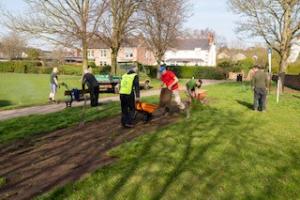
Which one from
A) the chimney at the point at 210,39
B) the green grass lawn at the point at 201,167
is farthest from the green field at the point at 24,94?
the chimney at the point at 210,39

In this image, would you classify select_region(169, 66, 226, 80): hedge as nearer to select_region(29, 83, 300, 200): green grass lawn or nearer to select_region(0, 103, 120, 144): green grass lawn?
select_region(0, 103, 120, 144): green grass lawn

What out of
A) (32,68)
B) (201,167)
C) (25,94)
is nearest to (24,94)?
(25,94)

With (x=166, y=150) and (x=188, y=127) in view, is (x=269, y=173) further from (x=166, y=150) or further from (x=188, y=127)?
(x=188, y=127)

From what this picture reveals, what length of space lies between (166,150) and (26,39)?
2570cm

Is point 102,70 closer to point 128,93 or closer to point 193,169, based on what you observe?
point 128,93

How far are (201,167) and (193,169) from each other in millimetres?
206

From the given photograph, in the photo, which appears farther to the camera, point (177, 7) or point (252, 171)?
point (177, 7)

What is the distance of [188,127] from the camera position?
32.6 feet

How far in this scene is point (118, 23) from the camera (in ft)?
111

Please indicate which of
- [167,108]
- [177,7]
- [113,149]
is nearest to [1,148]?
[113,149]

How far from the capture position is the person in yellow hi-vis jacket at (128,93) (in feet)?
32.2

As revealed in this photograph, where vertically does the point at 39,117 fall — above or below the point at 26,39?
below

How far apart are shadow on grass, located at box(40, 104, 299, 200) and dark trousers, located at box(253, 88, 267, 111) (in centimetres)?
501

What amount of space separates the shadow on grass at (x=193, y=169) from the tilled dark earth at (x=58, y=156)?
454 millimetres
